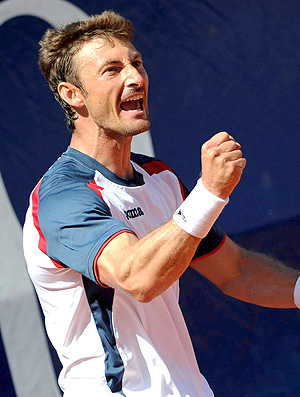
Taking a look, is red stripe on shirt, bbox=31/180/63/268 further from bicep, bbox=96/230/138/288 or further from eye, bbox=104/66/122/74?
eye, bbox=104/66/122/74

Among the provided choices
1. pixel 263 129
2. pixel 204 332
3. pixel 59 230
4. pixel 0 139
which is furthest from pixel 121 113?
pixel 204 332

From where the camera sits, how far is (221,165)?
1.48m

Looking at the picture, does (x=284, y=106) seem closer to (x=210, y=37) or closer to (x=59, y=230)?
(x=210, y=37)

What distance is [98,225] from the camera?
160 centimetres

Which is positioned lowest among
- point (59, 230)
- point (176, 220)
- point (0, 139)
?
point (0, 139)

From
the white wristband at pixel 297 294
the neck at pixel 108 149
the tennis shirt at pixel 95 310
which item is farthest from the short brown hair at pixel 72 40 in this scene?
the white wristband at pixel 297 294

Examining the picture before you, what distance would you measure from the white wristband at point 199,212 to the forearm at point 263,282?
0.68 meters

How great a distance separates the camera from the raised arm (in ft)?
4.89

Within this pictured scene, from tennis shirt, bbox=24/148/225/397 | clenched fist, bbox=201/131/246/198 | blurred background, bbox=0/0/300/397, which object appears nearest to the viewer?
clenched fist, bbox=201/131/246/198

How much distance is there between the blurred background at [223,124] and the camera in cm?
264

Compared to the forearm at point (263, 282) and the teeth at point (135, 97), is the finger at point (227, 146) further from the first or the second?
the forearm at point (263, 282)

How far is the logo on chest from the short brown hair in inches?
13.7

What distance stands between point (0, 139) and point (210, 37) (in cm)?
90

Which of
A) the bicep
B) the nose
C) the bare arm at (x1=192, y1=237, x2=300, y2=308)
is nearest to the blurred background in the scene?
the bare arm at (x1=192, y1=237, x2=300, y2=308)
